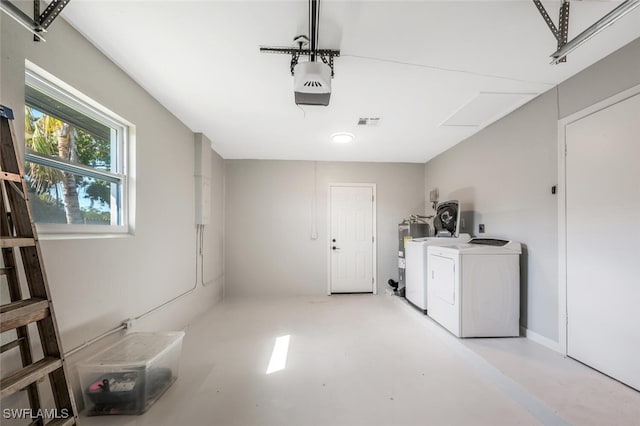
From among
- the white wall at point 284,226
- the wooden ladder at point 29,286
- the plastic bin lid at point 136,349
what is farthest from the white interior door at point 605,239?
the wooden ladder at point 29,286

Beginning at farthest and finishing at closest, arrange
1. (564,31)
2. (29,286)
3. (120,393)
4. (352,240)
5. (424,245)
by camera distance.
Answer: (352,240)
(424,245)
(120,393)
(564,31)
(29,286)

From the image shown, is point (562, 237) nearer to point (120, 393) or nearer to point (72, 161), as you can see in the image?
point (120, 393)

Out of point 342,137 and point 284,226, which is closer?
point 342,137

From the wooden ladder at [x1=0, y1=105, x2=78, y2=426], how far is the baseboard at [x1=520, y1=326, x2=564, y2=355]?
11.5 ft

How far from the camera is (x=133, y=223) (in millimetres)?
2217

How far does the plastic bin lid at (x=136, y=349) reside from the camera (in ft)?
5.55

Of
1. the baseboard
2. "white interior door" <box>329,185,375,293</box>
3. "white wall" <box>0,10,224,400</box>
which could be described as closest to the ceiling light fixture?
"white interior door" <box>329,185,375,293</box>

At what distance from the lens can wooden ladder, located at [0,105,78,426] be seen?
1.18 m

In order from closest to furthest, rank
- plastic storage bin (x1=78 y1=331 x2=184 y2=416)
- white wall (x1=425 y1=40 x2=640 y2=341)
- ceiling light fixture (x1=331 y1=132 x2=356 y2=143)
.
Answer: plastic storage bin (x1=78 y1=331 x2=184 y2=416), white wall (x1=425 y1=40 x2=640 y2=341), ceiling light fixture (x1=331 y1=132 x2=356 y2=143)

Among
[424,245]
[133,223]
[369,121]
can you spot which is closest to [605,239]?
[424,245]

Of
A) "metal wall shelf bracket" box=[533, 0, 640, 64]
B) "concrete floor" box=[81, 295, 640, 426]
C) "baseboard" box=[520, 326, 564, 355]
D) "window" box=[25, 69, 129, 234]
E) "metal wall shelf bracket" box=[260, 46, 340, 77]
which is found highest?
"metal wall shelf bracket" box=[260, 46, 340, 77]

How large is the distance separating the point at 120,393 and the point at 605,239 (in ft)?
11.7

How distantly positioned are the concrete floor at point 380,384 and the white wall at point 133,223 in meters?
0.61

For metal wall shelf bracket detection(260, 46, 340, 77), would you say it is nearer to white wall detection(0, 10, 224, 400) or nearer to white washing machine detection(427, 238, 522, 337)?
white wall detection(0, 10, 224, 400)
